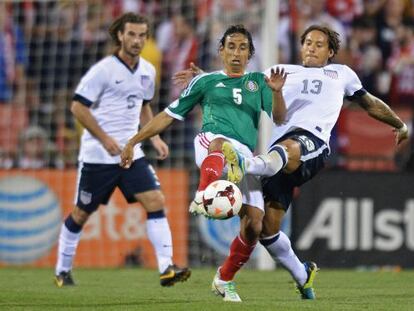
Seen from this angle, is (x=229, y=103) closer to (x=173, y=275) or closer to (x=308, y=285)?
(x=308, y=285)

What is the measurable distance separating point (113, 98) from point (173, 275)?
191cm

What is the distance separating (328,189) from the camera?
14.8 metres

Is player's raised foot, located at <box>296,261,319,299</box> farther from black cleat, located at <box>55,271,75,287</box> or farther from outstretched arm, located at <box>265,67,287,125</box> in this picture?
black cleat, located at <box>55,271,75,287</box>

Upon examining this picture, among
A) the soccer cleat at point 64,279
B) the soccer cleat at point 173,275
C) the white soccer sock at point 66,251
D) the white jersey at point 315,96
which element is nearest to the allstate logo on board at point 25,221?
the white soccer sock at point 66,251

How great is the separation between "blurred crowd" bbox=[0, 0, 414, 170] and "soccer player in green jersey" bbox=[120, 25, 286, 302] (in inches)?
267

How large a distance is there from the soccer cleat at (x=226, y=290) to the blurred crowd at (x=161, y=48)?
702 cm

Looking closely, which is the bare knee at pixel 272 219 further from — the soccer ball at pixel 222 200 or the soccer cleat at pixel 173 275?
the soccer cleat at pixel 173 275

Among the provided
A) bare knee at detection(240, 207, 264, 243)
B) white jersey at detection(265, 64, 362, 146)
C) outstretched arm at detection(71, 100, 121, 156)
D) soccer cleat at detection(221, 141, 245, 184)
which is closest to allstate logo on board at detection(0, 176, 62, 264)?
outstretched arm at detection(71, 100, 121, 156)

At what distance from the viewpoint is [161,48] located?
1822 cm

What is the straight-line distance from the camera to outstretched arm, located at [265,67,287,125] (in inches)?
352

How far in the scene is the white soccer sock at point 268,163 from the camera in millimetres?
8844

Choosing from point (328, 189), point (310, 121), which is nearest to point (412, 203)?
point (328, 189)

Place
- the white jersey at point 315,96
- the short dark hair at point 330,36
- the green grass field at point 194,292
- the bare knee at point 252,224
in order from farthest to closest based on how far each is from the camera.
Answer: the short dark hair at point 330,36
the white jersey at point 315,96
the bare knee at point 252,224
the green grass field at point 194,292

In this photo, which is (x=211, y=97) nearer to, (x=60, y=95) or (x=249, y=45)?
(x=249, y=45)
